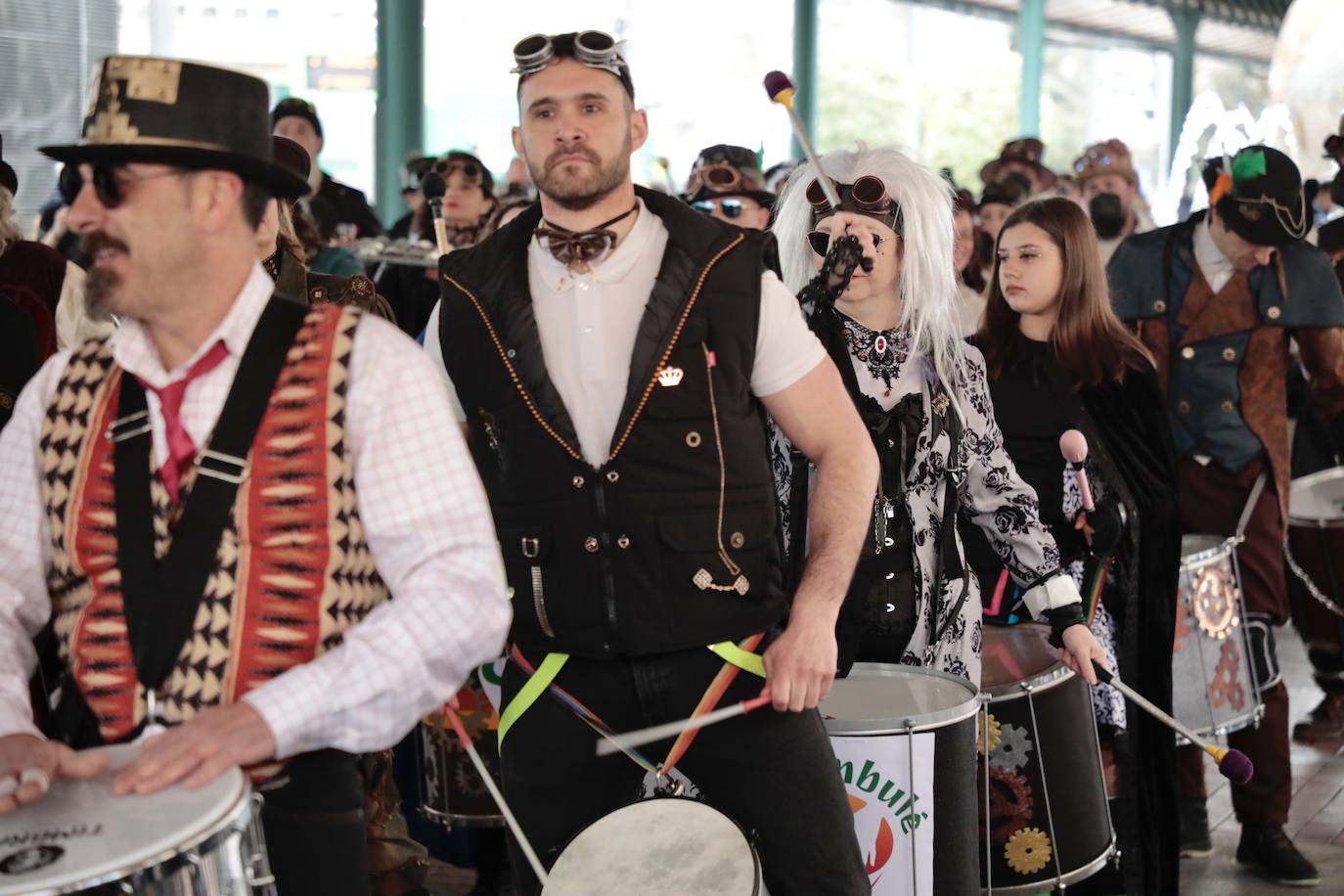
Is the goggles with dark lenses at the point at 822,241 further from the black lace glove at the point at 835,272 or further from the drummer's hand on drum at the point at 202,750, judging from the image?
the drummer's hand on drum at the point at 202,750

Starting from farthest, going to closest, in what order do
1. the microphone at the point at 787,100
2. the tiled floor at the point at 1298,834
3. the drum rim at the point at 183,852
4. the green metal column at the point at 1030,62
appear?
the green metal column at the point at 1030,62
the tiled floor at the point at 1298,834
the microphone at the point at 787,100
the drum rim at the point at 183,852

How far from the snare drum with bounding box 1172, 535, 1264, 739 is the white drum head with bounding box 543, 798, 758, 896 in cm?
258

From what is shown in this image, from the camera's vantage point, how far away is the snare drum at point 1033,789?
372 centimetres

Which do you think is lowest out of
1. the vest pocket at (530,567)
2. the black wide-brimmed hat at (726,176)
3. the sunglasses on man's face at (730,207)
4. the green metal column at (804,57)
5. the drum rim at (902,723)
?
the drum rim at (902,723)

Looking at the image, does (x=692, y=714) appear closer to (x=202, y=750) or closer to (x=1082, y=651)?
(x=202, y=750)

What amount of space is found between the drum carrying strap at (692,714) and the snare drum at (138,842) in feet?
2.92

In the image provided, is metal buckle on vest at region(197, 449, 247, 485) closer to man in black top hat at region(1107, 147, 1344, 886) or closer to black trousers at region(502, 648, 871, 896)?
black trousers at region(502, 648, 871, 896)

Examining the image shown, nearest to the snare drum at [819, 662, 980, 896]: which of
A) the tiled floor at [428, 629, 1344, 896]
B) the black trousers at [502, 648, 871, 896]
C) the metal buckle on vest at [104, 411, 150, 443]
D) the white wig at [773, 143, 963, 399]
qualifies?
the black trousers at [502, 648, 871, 896]

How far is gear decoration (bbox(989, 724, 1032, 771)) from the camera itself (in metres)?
3.72

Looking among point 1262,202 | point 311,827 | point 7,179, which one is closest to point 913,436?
point 311,827

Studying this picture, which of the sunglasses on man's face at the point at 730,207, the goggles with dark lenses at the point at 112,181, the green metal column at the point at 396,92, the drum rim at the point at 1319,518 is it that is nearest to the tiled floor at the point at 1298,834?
the drum rim at the point at 1319,518

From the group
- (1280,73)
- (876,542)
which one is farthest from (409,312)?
(1280,73)

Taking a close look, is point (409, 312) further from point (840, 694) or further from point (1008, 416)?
point (840, 694)

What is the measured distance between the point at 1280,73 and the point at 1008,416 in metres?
17.8
